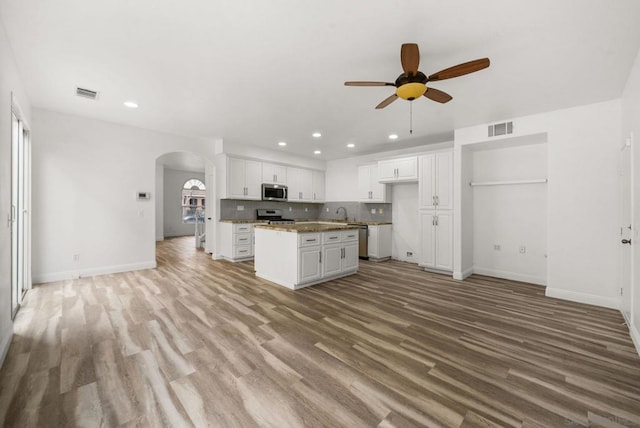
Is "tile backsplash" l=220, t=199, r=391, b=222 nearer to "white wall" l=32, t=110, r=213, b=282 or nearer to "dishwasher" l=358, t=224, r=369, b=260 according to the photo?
"dishwasher" l=358, t=224, r=369, b=260

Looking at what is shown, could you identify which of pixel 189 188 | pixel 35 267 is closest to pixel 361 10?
pixel 35 267

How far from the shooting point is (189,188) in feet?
A: 37.7

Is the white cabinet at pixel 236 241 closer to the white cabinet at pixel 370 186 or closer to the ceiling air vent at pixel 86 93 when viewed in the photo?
the white cabinet at pixel 370 186

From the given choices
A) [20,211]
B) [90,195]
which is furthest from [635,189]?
[90,195]

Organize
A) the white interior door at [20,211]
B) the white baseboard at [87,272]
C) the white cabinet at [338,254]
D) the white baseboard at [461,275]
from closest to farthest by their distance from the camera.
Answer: the white interior door at [20,211]
the white baseboard at [87,272]
the white cabinet at [338,254]
the white baseboard at [461,275]

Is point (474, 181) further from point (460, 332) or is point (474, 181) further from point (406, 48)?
point (406, 48)

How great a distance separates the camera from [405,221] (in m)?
6.43

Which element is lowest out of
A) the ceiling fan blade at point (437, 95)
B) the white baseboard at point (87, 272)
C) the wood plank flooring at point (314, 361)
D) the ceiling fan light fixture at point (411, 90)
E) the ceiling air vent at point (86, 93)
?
the wood plank flooring at point (314, 361)

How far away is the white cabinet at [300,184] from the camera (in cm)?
723

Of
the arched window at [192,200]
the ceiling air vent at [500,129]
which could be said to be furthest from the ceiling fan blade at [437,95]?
the arched window at [192,200]

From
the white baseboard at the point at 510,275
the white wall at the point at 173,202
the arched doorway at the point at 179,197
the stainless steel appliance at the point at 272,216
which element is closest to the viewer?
the white baseboard at the point at 510,275

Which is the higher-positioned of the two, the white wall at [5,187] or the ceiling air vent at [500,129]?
the ceiling air vent at [500,129]

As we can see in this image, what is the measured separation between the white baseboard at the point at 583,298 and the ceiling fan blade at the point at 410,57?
12.2ft

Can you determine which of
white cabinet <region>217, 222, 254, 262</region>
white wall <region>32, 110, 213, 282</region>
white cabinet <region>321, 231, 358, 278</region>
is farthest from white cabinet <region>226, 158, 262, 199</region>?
white cabinet <region>321, 231, 358, 278</region>
